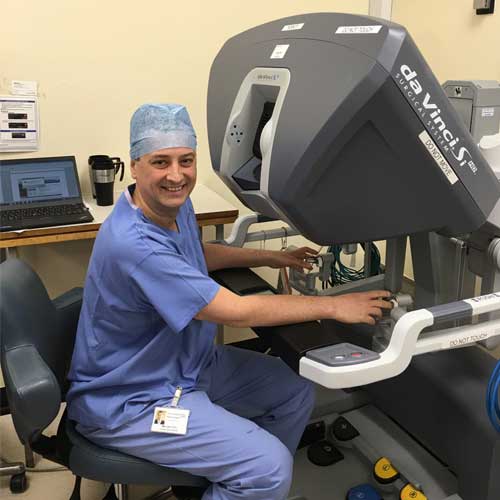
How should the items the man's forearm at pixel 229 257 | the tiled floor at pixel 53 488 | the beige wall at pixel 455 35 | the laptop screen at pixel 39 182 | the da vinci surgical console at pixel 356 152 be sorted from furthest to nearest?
the beige wall at pixel 455 35 → the laptop screen at pixel 39 182 → the tiled floor at pixel 53 488 → the man's forearm at pixel 229 257 → the da vinci surgical console at pixel 356 152

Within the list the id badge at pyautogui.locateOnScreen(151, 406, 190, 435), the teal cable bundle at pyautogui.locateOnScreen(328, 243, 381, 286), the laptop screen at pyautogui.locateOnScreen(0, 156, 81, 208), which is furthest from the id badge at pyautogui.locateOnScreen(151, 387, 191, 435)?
the laptop screen at pyautogui.locateOnScreen(0, 156, 81, 208)

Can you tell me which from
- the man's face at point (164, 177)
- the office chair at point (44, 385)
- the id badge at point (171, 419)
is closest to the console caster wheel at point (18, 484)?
the office chair at point (44, 385)

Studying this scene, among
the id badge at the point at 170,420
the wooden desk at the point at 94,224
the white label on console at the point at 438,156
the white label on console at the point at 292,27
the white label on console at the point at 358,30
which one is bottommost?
the id badge at the point at 170,420

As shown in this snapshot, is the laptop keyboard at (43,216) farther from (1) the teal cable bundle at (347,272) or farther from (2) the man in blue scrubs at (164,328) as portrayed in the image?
(1) the teal cable bundle at (347,272)

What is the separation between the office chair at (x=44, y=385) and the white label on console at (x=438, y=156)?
87 cm

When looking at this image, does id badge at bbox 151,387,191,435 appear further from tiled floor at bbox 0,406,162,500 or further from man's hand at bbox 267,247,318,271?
tiled floor at bbox 0,406,162,500

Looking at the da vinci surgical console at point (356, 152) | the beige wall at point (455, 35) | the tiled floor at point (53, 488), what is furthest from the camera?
the beige wall at point (455, 35)

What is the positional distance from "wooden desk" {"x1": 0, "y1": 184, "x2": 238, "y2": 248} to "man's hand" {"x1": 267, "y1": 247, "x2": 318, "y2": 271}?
0.60m

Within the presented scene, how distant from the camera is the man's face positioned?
137 centimetres

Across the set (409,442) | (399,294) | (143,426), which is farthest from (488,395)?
(143,426)

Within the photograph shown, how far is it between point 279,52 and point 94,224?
1181 mm

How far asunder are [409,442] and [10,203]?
169 cm

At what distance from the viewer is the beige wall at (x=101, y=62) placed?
93.4 inches

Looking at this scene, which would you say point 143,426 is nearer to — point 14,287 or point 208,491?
point 208,491
